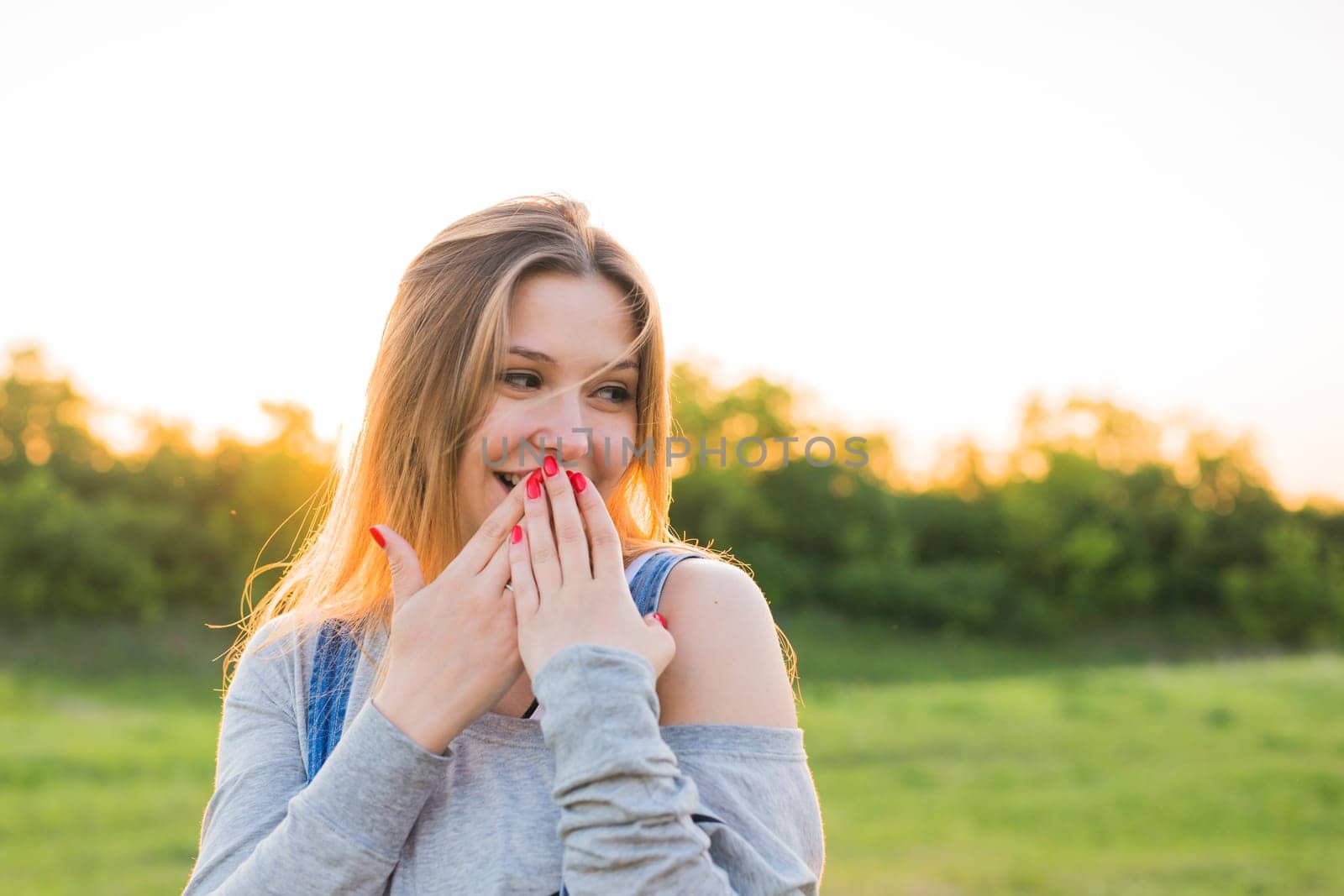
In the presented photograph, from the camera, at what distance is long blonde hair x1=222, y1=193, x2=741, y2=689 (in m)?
1.60

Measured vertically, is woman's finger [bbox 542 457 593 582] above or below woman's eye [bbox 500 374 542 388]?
below

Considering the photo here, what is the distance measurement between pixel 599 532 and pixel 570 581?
84mm

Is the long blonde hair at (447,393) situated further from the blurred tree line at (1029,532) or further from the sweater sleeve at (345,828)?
the blurred tree line at (1029,532)

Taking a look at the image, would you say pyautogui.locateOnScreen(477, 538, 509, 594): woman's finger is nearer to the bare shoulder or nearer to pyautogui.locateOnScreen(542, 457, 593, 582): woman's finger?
pyautogui.locateOnScreen(542, 457, 593, 582): woman's finger

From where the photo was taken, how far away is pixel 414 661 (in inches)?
53.1

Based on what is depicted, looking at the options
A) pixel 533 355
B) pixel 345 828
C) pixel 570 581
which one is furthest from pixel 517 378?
pixel 345 828

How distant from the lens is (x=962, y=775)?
12180mm

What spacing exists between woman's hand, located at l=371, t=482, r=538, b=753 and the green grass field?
688 cm

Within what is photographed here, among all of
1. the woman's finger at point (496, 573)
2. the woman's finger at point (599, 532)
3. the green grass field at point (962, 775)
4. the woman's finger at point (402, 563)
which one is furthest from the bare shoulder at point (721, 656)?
the green grass field at point (962, 775)

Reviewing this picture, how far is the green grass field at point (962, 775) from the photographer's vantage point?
8.33 metres

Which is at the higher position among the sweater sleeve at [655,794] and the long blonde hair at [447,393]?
the long blonde hair at [447,393]

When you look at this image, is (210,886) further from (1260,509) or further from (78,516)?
(1260,509)

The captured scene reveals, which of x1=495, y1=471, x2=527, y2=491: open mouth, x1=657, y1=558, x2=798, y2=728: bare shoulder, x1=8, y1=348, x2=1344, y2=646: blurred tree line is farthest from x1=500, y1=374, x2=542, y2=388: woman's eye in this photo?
x1=8, y1=348, x2=1344, y2=646: blurred tree line

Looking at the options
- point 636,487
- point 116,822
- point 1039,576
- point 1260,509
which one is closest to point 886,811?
point 116,822
